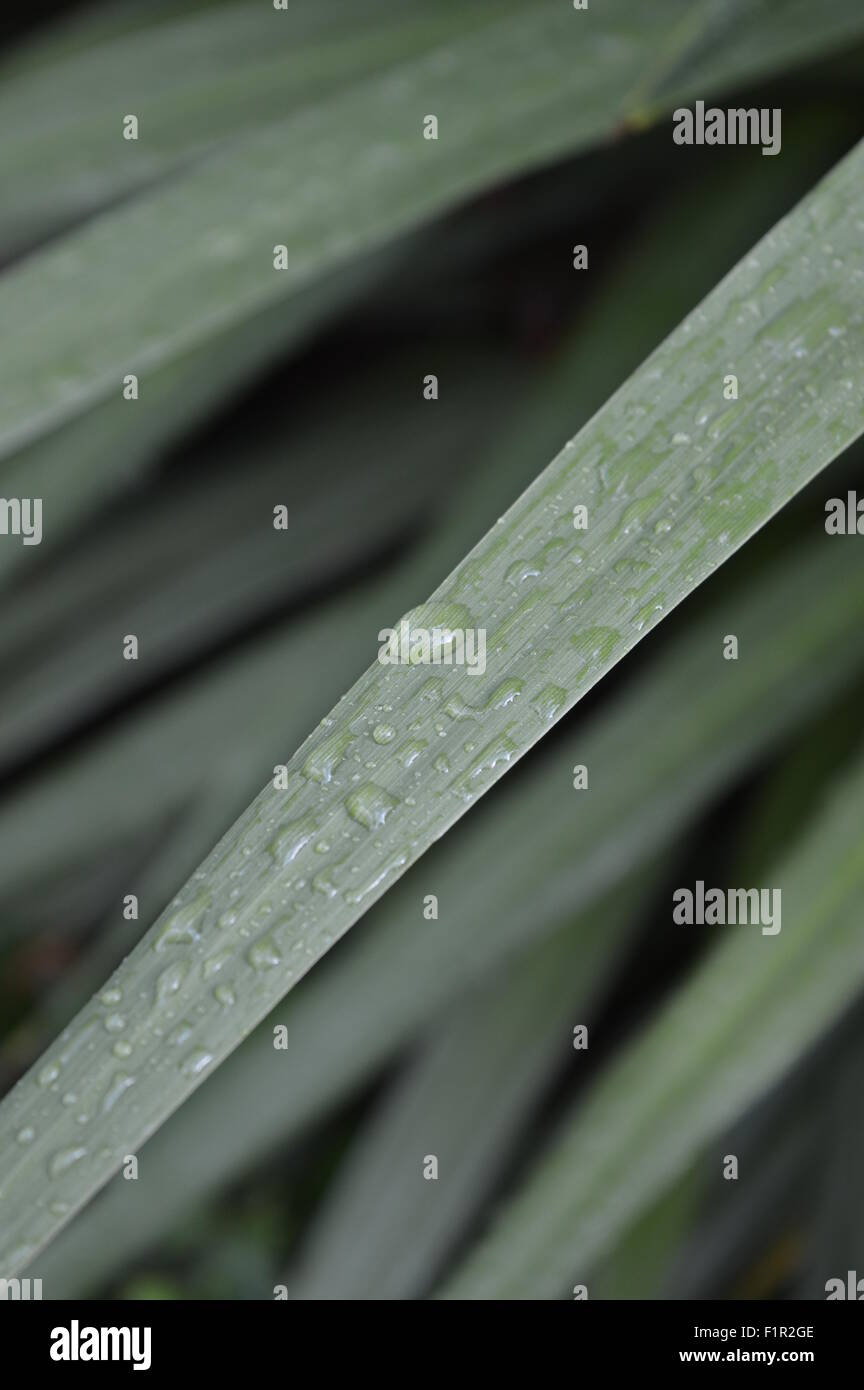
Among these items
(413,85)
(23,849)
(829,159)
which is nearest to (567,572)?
(413,85)

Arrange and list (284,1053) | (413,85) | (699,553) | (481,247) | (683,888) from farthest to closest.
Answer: (481,247)
(683,888)
(284,1053)
(413,85)
(699,553)

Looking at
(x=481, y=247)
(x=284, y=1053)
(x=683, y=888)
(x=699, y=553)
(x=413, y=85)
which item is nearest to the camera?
(x=699, y=553)

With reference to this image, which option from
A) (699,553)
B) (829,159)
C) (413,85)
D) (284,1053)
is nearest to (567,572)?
(699,553)

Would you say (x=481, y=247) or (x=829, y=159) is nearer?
(x=829, y=159)

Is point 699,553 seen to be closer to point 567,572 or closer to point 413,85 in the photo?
point 567,572

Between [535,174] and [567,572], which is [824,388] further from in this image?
[535,174]

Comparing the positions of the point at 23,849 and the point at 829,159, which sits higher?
the point at 829,159
